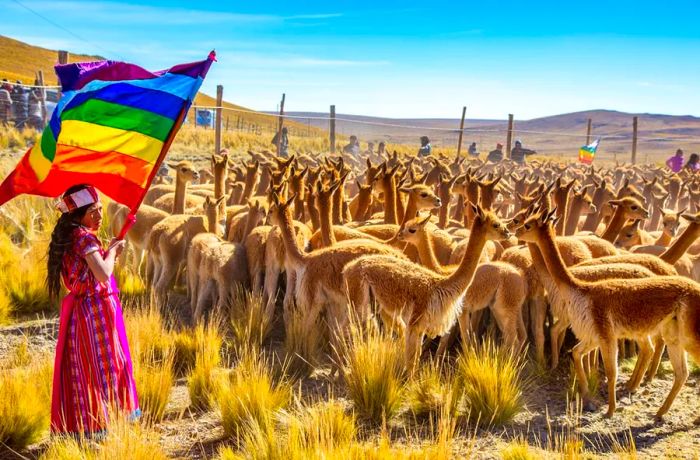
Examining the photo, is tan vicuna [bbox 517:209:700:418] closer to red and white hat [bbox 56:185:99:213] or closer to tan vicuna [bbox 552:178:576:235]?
tan vicuna [bbox 552:178:576:235]

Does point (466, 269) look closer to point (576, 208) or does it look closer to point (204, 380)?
point (204, 380)

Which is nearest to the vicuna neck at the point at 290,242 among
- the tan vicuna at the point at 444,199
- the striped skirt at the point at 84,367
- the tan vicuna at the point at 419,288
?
the tan vicuna at the point at 419,288

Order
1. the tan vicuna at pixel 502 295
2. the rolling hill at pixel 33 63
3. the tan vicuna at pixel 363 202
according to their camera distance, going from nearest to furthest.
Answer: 1. the tan vicuna at pixel 502 295
2. the tan vicuna at pixel 363 202
3. the rolling hill at pixel 33 63

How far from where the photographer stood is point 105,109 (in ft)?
16.9

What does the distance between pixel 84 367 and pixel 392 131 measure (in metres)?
127

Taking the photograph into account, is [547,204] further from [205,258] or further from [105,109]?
[105,109]

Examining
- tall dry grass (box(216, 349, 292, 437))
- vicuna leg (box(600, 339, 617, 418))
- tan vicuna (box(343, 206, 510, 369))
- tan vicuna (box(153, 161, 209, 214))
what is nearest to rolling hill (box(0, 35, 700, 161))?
tan vicuna (box(153, 161, 209, 214))

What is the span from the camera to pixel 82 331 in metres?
4.39

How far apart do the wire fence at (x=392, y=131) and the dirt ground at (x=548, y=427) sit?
10072 millimetres

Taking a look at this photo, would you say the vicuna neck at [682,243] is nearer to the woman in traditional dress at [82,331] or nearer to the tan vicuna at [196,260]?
the tan vicuna at [196,260]

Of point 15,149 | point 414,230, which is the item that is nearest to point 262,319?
point 414,230

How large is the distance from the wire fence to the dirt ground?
33.0 feet

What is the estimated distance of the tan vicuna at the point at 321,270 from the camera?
6.35 metres

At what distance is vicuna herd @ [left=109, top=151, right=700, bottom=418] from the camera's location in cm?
537
